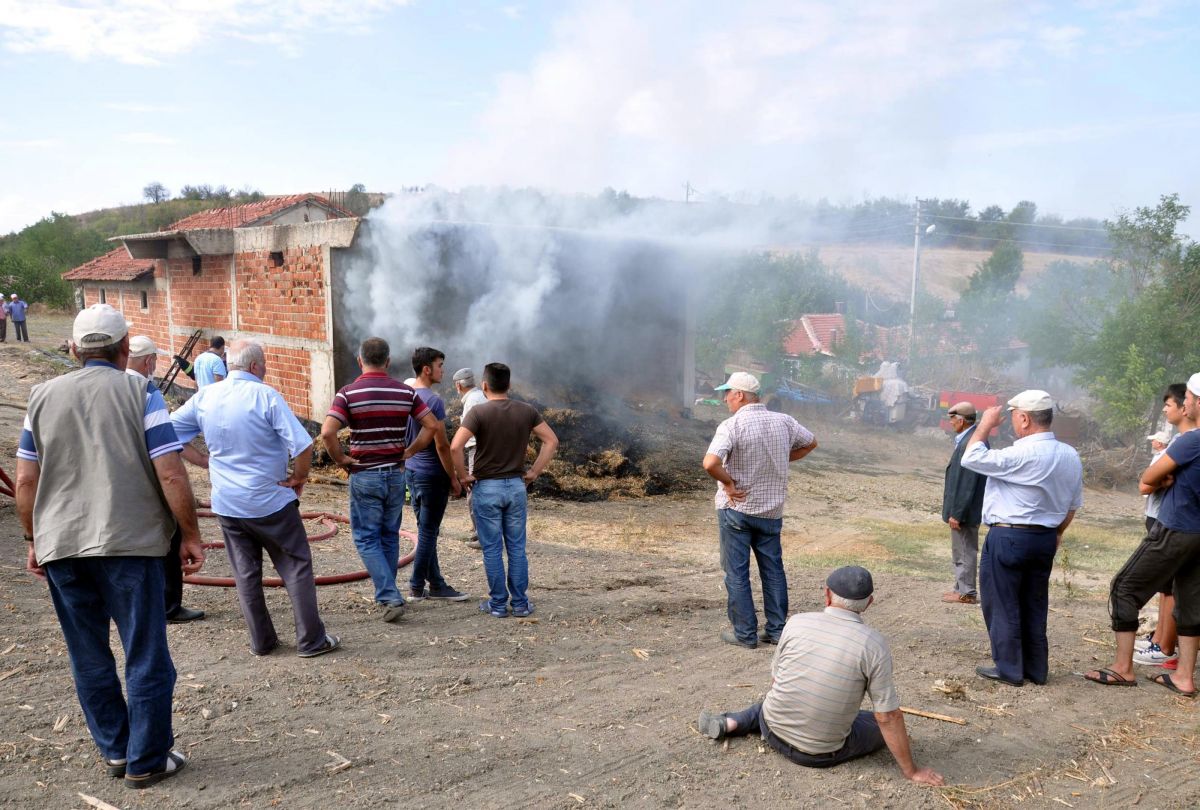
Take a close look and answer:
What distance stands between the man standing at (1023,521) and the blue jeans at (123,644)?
4.16 meters

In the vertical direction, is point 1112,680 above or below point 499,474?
below

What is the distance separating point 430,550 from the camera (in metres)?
5.81

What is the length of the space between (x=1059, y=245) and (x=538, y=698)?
46546 millimetres

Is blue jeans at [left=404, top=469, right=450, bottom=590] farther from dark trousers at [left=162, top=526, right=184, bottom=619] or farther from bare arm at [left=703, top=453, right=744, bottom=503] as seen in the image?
bare arm at [left=703, top=453, right=744, bottom=503]

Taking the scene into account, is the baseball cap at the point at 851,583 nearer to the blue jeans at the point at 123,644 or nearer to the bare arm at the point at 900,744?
the bare arm at the point at 900,744

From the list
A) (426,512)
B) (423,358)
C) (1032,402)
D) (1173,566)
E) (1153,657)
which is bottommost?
(1153,657)

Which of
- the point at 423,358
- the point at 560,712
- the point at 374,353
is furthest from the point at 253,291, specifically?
the point at 560,712

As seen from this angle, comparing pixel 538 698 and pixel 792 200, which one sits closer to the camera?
pixel 538 698

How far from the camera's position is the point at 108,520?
311 centimetres

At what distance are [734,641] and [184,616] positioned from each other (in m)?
3.59

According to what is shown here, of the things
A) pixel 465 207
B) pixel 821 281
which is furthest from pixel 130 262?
pixel 821 281

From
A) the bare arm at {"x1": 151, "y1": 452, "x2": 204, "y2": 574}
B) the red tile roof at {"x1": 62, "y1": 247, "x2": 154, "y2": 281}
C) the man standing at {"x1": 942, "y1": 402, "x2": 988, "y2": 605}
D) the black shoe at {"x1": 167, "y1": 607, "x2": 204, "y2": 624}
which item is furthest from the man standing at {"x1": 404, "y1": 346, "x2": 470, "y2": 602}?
the red tile roof at {"x1": 62, "y1": 247, "x2": 154, "y2": 281}

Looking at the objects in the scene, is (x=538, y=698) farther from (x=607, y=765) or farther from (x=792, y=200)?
(x=792, y=200)

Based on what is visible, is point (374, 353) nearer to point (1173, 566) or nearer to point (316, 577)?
point (316, 577)
